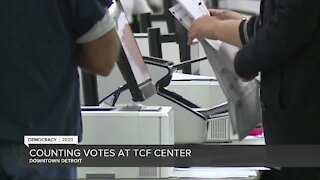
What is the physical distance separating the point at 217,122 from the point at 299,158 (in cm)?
36

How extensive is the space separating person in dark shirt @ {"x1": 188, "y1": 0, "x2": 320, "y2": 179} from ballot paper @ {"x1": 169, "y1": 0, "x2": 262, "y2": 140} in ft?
0.42

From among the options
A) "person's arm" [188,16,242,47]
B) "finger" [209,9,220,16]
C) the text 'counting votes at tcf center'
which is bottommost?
the text 'counting votes at tcf center'

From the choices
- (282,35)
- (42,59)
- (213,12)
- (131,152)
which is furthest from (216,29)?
(42,59)

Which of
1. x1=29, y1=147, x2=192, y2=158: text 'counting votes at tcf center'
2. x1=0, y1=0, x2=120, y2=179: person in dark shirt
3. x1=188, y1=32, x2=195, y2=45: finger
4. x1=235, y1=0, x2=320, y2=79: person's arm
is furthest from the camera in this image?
x1=188, y1=32, x2=195, y2=45: finger

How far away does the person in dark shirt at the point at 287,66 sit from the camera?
4.37ft

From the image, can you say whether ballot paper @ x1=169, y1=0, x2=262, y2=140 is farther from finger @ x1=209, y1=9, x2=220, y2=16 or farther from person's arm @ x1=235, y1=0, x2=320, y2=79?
person's arm @ x1=235, y1=0, x2=320, y2=79

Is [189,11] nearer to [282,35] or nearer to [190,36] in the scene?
[190,36]

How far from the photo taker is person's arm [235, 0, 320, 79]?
1.32m

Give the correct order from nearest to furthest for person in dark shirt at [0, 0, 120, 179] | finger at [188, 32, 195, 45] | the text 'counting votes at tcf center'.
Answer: person in dark shirt at [0, 0, 120, 179]
the text 'counting votes at tcf center'
finger at [188, 32, 195, 45]

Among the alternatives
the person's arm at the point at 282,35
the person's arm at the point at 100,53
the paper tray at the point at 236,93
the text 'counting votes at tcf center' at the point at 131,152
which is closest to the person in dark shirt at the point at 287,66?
the person's arm at the point at 282,35

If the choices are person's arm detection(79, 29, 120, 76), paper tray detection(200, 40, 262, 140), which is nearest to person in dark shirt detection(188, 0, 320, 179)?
paper tray detection(200, 40, 262, 140)

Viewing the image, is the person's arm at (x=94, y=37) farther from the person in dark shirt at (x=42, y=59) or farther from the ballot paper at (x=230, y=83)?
the ballot paper at (x=230, y=83)

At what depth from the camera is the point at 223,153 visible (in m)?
1.57

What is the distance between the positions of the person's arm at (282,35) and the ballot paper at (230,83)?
15 cm
